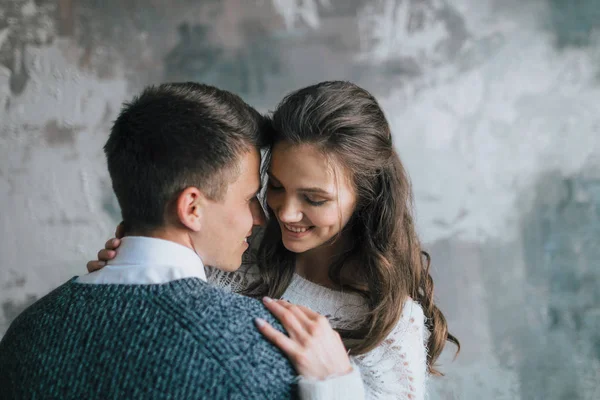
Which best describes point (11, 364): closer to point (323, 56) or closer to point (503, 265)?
point (323, 56)

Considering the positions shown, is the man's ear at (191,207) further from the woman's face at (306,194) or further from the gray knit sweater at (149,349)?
the woman's face at (306,194)

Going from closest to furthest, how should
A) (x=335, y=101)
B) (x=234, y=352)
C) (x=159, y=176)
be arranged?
(x=234, y=352) → (x=159, y=176) → (x=335, y=101)

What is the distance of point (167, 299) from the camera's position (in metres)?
1.10

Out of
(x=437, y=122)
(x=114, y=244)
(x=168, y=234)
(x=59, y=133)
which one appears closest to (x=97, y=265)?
(x=114, y=244)

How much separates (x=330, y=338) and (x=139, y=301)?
38 centimetres

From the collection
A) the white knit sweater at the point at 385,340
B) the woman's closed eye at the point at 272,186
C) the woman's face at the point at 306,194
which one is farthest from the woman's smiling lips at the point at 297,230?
the white knit sweater at the point at 385,340

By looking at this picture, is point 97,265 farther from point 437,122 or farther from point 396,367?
point 437,122

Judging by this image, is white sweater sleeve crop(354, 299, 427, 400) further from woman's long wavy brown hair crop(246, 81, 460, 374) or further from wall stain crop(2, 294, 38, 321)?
wall stain crop(2, 294, 38, 321)

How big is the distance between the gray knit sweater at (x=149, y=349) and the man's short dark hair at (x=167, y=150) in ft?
0.63

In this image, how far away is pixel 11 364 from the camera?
3.85 ft

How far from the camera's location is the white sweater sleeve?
1643mm

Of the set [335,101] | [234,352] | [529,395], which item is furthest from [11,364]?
[529,395]

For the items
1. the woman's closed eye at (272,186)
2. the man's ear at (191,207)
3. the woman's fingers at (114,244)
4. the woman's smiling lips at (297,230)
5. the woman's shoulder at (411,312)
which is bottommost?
the woman's shoulder at (411,312)

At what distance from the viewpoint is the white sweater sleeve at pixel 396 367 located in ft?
5.39
